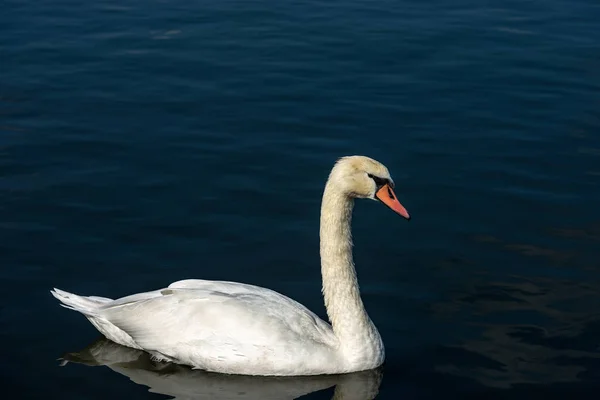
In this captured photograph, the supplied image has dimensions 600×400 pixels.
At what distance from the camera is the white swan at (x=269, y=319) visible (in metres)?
8.83

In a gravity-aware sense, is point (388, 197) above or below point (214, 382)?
above

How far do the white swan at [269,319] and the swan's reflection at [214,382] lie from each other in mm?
70

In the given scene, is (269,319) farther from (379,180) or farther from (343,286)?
(379,180)

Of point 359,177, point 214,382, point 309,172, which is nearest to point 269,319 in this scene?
point 214,382

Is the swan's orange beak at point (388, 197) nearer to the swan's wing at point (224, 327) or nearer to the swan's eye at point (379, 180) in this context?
the swan's eye at point (379, 180)

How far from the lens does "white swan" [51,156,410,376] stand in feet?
29.0

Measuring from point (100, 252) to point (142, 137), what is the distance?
336 centimetres

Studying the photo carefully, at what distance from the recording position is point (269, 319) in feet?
29.0

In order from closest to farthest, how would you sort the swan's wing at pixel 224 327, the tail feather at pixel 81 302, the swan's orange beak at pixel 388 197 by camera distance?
the swan's wing at pixel 224 327 → the swan's orange beak at pixel 388 197 → the tail feather at pixel 81 302

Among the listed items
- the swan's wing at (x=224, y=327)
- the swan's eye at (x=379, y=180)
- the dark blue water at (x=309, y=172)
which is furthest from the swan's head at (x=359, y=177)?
the dark blue water at (x=309, y=172)

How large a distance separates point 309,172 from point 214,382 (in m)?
4.58

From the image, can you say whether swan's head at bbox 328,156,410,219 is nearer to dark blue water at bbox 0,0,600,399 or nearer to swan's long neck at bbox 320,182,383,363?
swan's long neck at bbox 320,182,383,363

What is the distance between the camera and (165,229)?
11.5 meters

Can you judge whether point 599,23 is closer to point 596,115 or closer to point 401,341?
point 596,115
